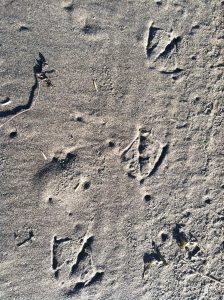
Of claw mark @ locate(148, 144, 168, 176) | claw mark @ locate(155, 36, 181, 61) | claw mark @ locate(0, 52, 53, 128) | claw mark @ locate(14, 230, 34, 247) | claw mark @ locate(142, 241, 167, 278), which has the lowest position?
claw mark @ locate(142, 241, 167, 278)

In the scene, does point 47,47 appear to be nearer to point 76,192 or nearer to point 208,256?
point 76,192

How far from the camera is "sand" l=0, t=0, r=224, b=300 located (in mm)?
2523

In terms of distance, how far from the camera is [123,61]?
2.58 meters

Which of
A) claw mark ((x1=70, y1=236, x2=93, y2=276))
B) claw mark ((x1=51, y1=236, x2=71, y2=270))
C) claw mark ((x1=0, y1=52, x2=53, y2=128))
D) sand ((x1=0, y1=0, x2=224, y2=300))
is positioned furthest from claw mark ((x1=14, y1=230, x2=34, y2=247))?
claw mark ((x1=0, y1=52, x2=53, y2=128))

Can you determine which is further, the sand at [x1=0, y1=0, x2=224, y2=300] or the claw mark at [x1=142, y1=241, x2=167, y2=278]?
the claw mark at [x1=142, y1=241, x2=167, y2=278]

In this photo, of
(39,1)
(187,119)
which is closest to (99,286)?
(187,119)

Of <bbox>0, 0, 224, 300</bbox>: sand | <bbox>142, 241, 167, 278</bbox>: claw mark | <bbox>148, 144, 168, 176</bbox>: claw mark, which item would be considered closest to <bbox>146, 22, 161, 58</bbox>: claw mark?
<bbox>0, 0, 224, 300</bbox>: sand

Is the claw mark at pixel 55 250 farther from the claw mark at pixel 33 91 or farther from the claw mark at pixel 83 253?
the claw mark at pixel 33 91

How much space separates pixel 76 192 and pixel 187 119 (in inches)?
37.3

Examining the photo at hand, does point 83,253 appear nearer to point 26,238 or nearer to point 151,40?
point 26,238

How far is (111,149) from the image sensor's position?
2.61m

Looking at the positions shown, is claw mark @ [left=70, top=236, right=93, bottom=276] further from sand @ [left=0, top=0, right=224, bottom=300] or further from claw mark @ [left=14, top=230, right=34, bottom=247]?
claw mark @ [left=14, top=230, right=34, bottom=247]

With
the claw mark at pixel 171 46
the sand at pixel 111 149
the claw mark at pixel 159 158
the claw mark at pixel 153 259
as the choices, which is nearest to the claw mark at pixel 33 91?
the sand at pixel 111 149

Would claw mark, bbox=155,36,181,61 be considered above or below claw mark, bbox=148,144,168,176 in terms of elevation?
above
